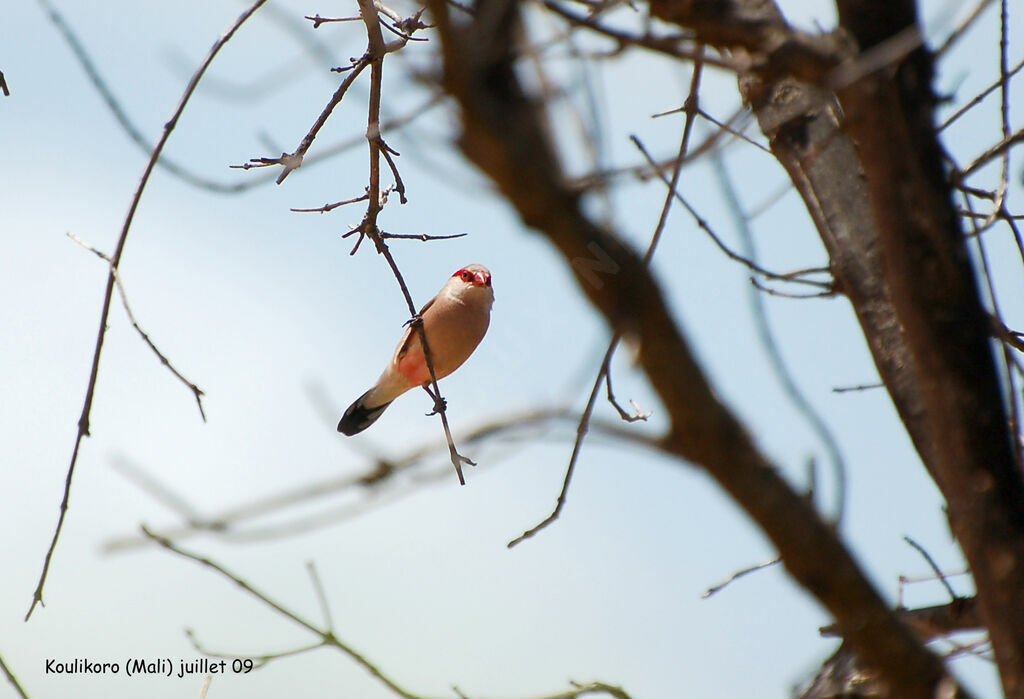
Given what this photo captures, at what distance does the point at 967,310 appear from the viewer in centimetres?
156

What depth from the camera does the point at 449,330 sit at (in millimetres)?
5438

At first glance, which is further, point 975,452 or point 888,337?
point 888,337

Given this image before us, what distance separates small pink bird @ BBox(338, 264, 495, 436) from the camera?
5.45 m

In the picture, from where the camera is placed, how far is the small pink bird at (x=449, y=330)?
5.45 metres

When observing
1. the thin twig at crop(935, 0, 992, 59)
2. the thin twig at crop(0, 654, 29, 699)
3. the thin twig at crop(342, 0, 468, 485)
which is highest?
the thin twig at crop(342, 0, 468, 485)

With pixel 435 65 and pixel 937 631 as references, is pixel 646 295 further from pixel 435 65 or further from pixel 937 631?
pixel 937 631

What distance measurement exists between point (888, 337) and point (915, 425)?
216 millimetres

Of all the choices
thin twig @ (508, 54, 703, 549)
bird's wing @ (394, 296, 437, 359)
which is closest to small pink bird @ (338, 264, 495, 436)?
bird's wing @ (394, 296, 437, 359)

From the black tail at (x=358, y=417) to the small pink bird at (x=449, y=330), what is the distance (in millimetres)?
430

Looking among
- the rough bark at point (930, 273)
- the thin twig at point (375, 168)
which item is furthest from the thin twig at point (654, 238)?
the thin twig at point (375, 168)

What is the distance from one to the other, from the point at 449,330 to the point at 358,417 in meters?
1.41

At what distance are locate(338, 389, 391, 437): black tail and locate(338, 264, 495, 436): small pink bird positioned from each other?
0.43 m

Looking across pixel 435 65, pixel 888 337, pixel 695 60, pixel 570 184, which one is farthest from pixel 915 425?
pixel 435 65

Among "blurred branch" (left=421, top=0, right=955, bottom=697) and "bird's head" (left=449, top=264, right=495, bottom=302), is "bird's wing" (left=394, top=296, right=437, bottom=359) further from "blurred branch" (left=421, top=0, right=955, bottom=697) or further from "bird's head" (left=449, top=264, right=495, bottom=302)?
"blurred branch" (left=421, top=0, right=955, bottom=697)
